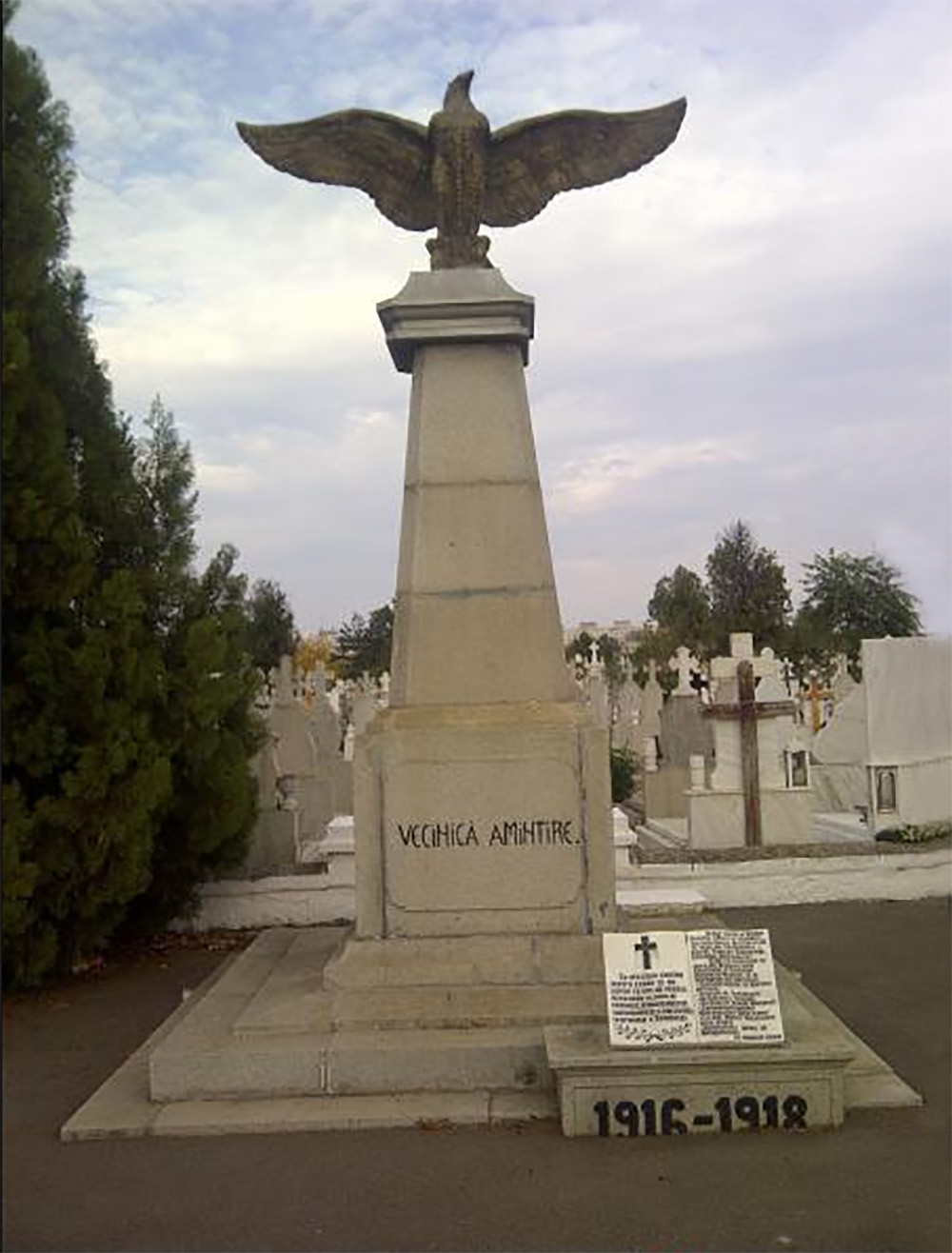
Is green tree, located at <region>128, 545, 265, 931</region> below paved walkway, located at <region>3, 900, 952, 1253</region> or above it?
above

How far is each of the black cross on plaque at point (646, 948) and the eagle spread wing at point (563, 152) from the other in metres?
4.15

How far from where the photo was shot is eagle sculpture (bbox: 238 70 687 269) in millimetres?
6566

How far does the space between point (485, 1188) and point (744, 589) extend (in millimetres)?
41294

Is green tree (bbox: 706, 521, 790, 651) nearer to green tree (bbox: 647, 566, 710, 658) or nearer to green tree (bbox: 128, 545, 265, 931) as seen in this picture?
green tree (bbox: 647, 566, 710, 658)

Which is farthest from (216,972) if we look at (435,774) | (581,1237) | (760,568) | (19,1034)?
(760,568)

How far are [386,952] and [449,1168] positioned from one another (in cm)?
151

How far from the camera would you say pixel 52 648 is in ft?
23.8

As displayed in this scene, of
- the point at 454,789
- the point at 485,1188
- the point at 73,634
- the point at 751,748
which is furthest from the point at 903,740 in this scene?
the point at 485,1188

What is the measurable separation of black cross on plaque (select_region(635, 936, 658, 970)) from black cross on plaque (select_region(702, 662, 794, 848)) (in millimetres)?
5438

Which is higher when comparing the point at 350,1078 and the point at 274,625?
the point at 274,625

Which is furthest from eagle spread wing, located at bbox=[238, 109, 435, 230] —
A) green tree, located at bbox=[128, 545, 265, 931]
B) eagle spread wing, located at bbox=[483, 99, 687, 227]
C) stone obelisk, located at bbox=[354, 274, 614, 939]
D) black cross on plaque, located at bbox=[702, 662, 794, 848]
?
black cross on plaque, located at bbox=[702, 662, 794, 848]

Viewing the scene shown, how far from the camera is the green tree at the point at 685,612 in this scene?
135ft

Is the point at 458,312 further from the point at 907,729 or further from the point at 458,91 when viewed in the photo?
the point at 907,729

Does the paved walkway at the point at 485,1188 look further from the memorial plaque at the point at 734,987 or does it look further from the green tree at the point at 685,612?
the green tree at the point at 685,612
